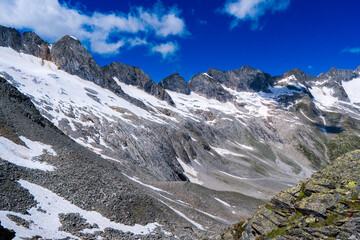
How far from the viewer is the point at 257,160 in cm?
16988

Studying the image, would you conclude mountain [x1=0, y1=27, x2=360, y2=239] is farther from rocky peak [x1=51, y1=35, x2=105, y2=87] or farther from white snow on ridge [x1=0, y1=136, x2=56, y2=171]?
rocky peak [x1=51, y1=35, x2=105, y2=87]

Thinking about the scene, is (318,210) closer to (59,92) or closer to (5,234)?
(5,234)

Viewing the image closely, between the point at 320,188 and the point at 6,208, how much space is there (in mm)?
24183

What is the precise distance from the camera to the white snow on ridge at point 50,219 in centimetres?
2047

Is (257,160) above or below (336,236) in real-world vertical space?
above

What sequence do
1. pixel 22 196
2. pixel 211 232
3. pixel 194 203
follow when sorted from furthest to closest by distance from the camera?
pixel 194 203 < pixel 211 232 < pixel 22 196

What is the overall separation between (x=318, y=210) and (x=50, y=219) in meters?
22.5

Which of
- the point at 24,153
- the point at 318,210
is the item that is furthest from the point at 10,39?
the point at 318,210

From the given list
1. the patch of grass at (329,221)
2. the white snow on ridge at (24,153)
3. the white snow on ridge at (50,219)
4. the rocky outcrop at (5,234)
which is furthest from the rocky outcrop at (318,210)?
the white snow on ridge at (24,153)

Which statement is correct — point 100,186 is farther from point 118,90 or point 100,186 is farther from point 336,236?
point 118,90

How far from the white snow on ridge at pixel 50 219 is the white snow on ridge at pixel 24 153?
510 cm

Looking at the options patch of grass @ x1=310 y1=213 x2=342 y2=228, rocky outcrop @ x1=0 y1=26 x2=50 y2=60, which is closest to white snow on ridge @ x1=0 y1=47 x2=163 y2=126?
rocky outcrop @ x1=0 y1=26 x2=50 y2=60

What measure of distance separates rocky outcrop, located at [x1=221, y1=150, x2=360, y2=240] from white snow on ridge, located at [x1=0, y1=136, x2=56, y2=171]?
2697 centimetres

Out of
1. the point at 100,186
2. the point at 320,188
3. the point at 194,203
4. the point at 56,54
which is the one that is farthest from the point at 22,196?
the point at 56,54
